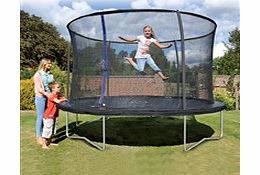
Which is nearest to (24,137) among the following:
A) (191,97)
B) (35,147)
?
(35,147)

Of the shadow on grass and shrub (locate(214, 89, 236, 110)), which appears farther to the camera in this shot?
shrub (locate(214, 89, 236, 110))

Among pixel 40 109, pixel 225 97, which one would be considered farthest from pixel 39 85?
pixel 225 97

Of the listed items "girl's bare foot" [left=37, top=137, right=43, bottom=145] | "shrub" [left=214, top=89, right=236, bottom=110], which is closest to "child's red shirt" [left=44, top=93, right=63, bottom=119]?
"girl's bare foot" [left=37, top=137, right=43, bottom=145]

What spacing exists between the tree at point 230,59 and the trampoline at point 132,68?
16.2 inches

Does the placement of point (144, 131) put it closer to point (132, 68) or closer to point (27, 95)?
point (132, 68)

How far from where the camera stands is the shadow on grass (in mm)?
3479

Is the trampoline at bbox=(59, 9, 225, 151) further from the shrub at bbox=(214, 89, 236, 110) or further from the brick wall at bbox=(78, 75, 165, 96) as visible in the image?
the shrub at bbox=(214, 89, 236, 110)

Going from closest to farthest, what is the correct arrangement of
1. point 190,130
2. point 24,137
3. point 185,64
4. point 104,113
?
point 104,113, point 185,64, point 24,137, point 190,130

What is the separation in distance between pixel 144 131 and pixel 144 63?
2.58ft

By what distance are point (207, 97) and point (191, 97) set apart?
0.28 meters

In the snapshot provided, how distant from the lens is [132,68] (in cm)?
338

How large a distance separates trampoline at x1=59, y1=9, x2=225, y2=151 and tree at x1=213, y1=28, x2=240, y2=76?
0.41 metres
